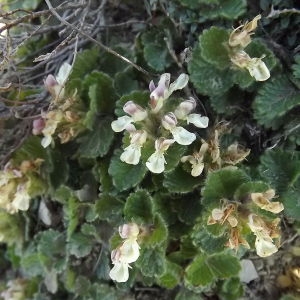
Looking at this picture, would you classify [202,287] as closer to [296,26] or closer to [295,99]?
[295,99]

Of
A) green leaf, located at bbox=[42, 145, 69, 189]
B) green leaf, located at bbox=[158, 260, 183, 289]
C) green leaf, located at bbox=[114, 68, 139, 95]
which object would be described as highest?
green leaf, located at bbox=[114, 68, 139, 95]

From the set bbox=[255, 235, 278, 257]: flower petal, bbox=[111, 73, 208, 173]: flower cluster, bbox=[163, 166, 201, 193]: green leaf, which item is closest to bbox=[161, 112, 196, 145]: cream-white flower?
bbox=[111, 73, 208, 173]: flower cluster

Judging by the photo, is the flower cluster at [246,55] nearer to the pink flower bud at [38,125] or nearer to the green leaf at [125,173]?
the green leaf at [125,173]

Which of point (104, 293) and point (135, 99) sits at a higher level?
point (135, 99)

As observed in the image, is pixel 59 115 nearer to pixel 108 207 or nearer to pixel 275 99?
pixel 108 207

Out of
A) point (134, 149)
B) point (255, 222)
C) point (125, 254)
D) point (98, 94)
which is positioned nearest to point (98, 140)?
point (98, 94)

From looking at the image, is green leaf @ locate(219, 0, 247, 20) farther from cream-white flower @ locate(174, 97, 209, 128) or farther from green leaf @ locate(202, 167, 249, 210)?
green leaf @ locate(202, 167, 249, 210)
